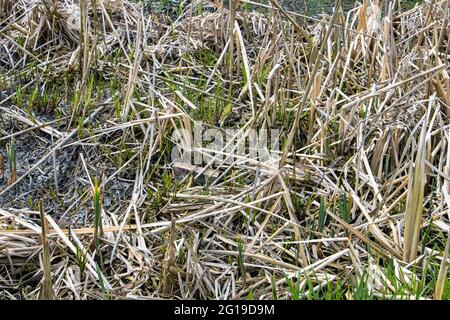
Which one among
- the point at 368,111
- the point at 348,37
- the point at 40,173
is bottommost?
the point at 40,173

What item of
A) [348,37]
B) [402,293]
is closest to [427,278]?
[402,293]

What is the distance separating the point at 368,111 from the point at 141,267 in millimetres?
1039

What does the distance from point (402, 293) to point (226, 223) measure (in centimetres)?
63

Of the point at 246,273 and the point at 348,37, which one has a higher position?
the point at 348,37

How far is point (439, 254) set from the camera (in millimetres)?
2055

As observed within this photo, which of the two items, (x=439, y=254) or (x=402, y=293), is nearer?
(x=402, y=293)

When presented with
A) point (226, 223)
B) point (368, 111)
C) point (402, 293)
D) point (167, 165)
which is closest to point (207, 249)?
point (226, 223)

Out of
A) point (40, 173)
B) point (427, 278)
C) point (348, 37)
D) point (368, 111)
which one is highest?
point (348, 37)

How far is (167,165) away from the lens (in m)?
2.51
